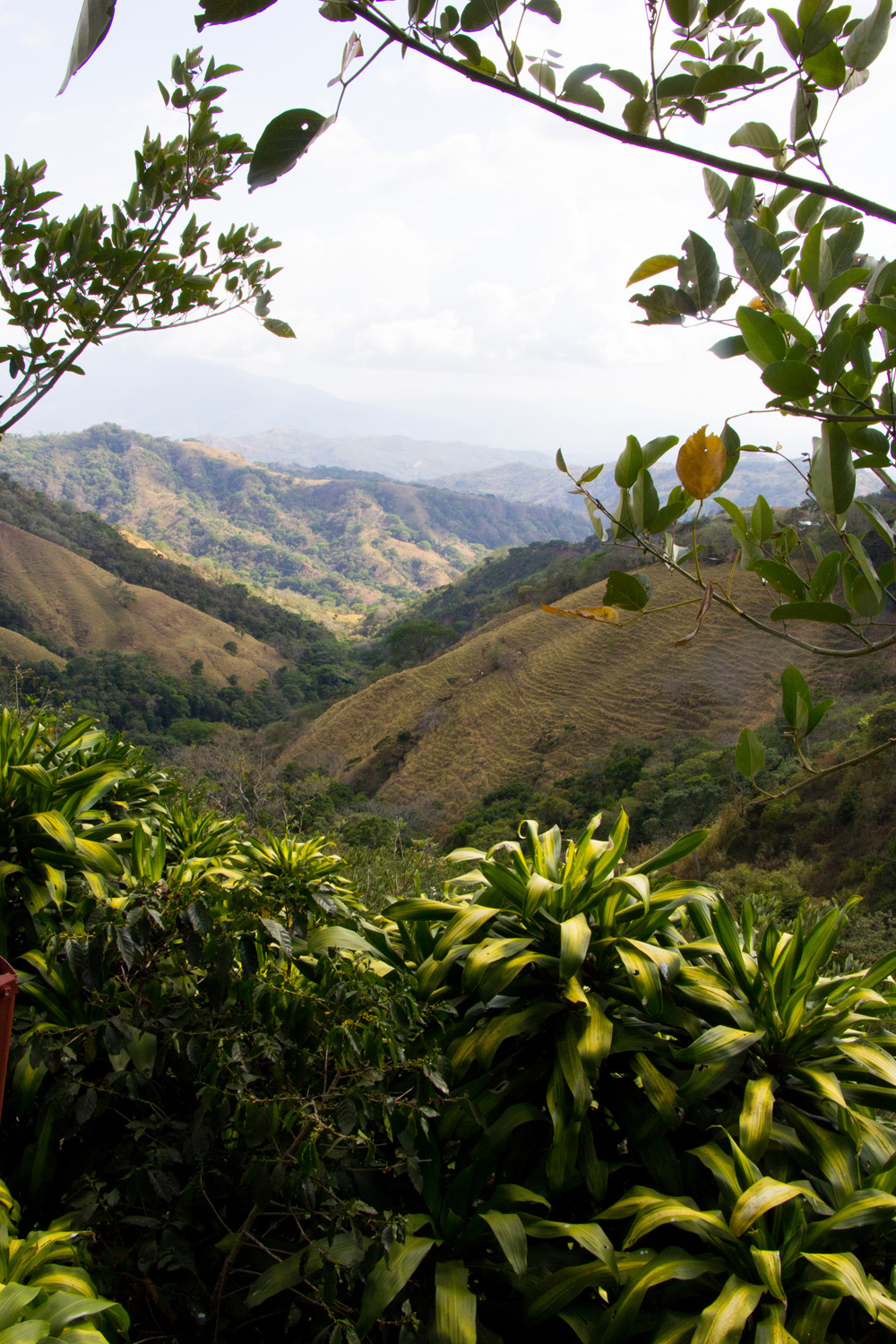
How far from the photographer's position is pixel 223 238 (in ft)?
6.74

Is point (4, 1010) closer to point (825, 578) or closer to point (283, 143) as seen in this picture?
point (283, 143)

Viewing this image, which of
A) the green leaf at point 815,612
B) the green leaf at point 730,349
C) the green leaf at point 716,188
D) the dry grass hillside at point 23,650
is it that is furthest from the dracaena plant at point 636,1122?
the dry grass hillside at point 23,650

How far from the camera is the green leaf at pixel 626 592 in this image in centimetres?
75

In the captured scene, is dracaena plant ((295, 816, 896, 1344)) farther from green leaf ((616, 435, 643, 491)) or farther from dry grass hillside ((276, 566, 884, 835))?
dry grass hillside ((276, 566, 884, 835))

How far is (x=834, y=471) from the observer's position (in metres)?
0.69

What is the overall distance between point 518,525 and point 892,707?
98.6 meters

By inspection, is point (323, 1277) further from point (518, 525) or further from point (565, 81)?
point (518, 525)

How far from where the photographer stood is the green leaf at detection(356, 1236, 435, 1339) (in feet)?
3.52

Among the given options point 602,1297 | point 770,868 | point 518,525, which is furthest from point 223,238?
point 518,525

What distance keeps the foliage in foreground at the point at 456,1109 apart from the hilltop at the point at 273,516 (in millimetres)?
60654

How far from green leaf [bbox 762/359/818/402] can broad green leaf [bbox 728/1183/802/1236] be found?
107 cm

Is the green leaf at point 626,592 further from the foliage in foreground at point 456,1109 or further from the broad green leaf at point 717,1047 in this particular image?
the broad green leaf at point 717,1047

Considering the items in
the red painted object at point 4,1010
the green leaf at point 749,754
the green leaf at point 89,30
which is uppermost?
the green leaf at point 89,30

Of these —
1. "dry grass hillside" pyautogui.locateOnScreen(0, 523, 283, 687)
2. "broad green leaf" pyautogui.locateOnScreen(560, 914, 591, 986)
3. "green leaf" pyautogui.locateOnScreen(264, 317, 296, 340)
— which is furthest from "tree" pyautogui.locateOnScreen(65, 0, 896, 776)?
"dry grass hillside" pyautogui.locateOnScreen(0, 523, 283, 687)
